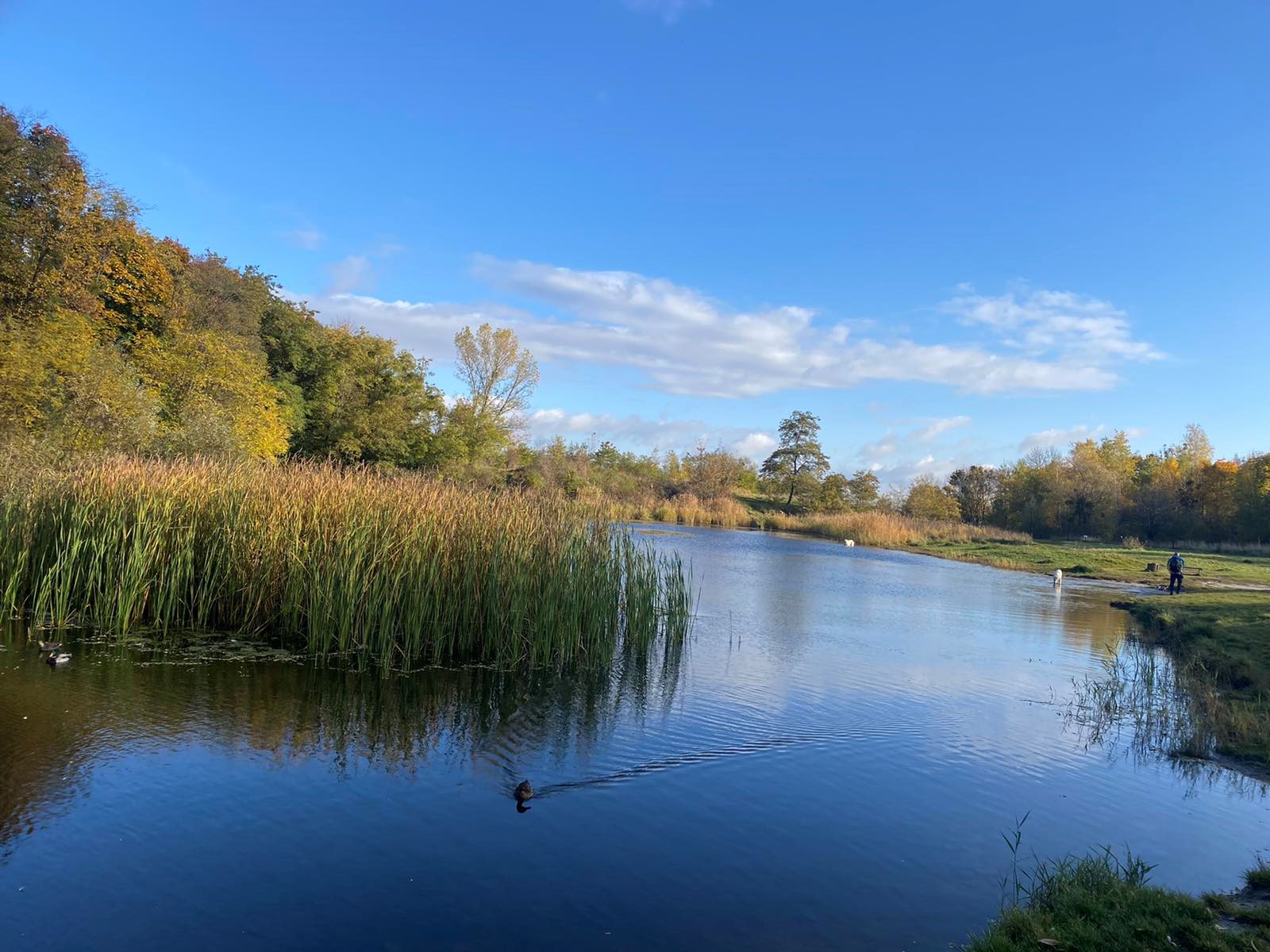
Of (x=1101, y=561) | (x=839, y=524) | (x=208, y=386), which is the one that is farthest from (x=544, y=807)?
(x=839, y=524)

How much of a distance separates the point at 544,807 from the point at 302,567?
5345mm

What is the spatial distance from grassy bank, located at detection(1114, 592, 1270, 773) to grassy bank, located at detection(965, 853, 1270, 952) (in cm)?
488

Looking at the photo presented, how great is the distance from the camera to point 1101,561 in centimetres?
3703

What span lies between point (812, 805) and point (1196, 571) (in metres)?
33.7

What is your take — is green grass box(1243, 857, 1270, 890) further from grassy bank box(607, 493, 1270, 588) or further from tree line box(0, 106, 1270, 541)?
grassy bank box(607, 493, 1270, 588)

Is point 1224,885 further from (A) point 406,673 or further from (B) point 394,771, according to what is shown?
(A) point 406,673

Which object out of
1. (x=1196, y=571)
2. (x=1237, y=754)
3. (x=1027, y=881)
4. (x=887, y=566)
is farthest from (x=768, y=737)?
(x=1196, y=571)

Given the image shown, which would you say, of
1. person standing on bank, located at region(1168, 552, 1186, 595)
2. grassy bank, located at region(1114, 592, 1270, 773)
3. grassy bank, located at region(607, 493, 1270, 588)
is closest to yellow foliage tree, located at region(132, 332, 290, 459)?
grassy bank, located at region(607, 493, 1270, 588)

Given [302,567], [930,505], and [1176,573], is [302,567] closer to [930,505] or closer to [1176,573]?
[1176,573]

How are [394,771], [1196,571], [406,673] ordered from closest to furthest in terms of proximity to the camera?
[394,771], [406,673], [1196,571]

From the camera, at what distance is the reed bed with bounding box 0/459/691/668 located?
9.91 m

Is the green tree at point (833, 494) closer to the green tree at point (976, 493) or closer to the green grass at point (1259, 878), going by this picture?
the green tree at point (976, 493)

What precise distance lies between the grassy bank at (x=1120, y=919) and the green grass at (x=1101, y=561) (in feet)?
92.0

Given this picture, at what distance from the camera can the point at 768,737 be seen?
8547 mm
